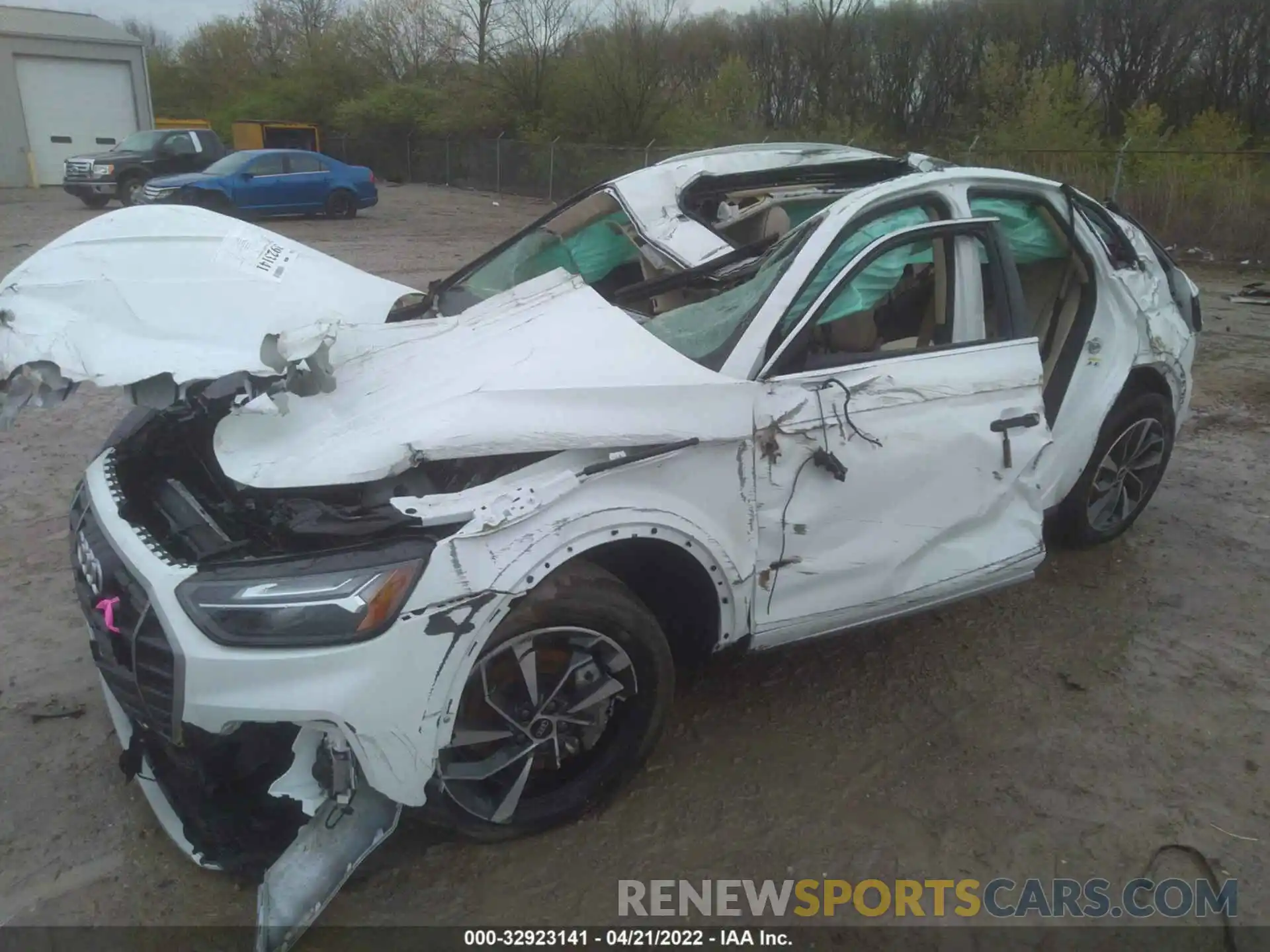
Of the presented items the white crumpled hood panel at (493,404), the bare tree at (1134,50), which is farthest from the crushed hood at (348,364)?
the bare tree at (1134,50)

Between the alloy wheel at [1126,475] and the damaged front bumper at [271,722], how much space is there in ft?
10.8

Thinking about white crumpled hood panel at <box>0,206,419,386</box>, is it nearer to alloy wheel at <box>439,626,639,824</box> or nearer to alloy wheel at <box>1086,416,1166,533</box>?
alloy wheel at <box>439,626,639,824</box>

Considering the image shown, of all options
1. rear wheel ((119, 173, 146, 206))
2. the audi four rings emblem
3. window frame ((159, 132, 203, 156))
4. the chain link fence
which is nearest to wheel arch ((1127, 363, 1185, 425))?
the audi four rings emblem

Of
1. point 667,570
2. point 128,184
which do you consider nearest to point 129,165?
point 128,184

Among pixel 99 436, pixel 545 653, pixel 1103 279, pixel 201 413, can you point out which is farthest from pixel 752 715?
pixel 99 436

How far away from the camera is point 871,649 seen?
388 centimetres

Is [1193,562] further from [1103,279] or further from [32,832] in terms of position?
[32,832]

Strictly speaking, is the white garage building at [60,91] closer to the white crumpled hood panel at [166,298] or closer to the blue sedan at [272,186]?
the blue sedan at [272,186]

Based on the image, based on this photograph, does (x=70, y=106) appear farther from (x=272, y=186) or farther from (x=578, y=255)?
(x=578, y=255)

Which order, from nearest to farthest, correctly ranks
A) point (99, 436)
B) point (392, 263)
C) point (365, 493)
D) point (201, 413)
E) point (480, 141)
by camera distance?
point (365, 493) → point (201, 413) → point (99, 436) → point (392, 263) → point (480, 141)

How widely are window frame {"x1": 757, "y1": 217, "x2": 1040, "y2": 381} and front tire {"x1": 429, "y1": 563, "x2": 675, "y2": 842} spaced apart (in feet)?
2.87

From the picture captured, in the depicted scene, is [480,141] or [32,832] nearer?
[32,832]

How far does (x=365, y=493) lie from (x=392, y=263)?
39.6ft

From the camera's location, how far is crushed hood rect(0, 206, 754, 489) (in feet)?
8.59
